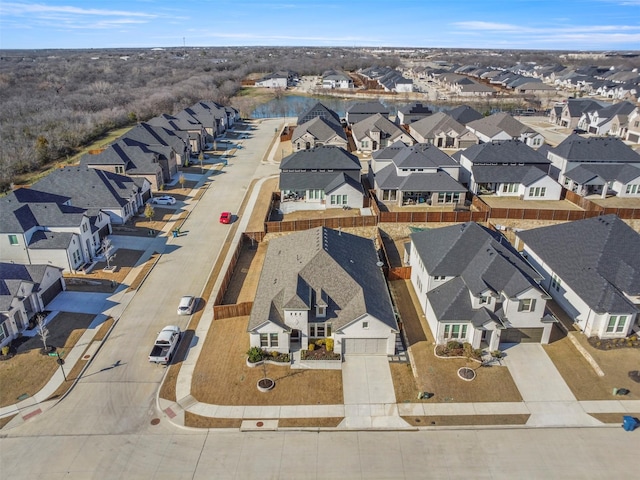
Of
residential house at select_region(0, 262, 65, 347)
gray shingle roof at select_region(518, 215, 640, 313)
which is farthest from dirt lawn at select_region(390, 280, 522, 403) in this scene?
residential house at select_region(0, 262, 65, 347)

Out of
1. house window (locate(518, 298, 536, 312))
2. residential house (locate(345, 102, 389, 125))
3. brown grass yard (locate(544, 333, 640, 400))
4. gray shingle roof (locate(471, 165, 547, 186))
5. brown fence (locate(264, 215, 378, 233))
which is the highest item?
residential house (locate(345, 102, 389, 125))

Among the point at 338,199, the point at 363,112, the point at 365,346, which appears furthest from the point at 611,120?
the point at 365,346

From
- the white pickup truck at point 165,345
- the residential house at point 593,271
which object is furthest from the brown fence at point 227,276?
the residential house at point 593,271

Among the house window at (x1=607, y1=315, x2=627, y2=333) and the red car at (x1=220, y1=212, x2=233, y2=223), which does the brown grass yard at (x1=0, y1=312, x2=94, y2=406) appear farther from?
the house window at (x1=607, y1=315, x2=627, y2=333)

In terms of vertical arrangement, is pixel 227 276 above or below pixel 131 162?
below

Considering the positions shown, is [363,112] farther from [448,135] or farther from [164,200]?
[164,200]

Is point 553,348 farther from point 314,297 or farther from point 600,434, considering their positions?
point 314,297

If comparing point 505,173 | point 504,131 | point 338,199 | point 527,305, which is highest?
point 504,131
